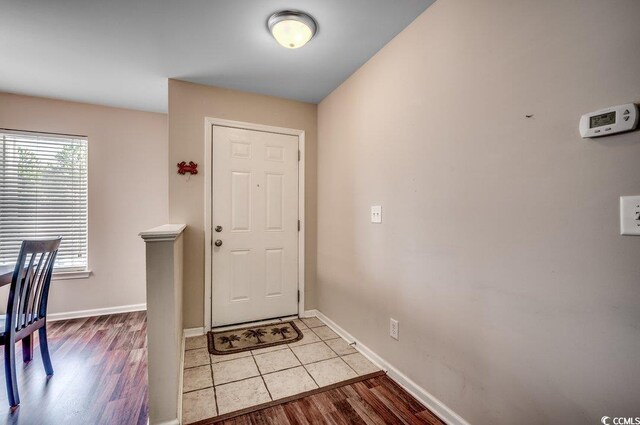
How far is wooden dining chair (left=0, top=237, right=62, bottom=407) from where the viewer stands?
1.69 meters

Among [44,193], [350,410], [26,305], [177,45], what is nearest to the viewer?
[350,410]

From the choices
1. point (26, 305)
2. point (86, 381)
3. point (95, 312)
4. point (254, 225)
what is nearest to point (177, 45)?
point (254, 225)

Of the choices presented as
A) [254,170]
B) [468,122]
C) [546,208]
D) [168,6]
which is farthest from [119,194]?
[546,208]

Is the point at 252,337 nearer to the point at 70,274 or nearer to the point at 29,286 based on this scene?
the point at 29,286

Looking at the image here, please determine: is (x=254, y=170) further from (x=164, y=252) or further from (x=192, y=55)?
(x=164, y=252)

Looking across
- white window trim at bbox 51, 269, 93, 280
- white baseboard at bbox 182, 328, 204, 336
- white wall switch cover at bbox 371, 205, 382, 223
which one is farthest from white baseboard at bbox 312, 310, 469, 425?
white window trim at bbox 51, 269, 93, 280

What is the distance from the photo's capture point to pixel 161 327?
1.46 meters

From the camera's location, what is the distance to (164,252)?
1.47m

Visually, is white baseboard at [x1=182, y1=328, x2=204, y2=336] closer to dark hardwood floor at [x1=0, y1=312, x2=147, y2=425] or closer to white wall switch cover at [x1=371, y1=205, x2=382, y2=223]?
dark hardwood floor at [x1=0, y1=312, x2=147, y2=425]

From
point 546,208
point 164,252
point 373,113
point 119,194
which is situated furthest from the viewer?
point 119,194

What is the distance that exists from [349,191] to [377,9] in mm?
1347

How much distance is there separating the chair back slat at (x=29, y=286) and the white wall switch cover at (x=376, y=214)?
2.28m

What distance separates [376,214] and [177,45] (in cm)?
197

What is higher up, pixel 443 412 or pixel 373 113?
pixel 373 113
